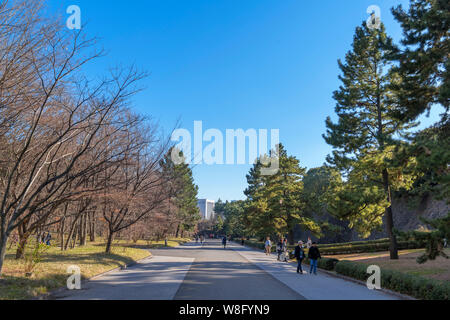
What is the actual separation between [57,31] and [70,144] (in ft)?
22.1

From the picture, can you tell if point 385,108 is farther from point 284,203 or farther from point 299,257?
point 284,203

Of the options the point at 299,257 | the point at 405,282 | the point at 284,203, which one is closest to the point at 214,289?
the point at 405,282

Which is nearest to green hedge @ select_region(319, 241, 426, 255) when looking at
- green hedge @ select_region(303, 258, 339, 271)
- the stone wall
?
the stone wall

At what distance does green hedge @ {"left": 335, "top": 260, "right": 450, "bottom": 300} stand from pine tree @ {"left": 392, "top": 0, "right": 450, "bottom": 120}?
19.8 ft

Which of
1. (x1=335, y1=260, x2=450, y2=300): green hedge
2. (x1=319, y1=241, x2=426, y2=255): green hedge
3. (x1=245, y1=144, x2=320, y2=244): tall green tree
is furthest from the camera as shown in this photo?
(x1=245, y1=144, x2=320, y2=244): tall green tree

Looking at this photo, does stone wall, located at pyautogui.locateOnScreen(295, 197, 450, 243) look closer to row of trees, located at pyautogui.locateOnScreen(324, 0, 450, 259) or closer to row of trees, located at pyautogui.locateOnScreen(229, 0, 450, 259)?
row of trees, located at pyautogui.locateOnScreen(229, 0, 450, 259)

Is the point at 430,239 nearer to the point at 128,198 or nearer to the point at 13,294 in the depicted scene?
the point at 13,294

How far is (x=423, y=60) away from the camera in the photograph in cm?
1116

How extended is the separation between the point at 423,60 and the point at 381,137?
3059 mm

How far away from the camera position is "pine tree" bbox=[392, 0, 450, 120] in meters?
11.1

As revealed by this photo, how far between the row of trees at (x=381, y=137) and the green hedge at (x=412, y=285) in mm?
1622

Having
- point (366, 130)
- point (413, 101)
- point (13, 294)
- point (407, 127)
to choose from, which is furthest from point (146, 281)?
point (407, 127)

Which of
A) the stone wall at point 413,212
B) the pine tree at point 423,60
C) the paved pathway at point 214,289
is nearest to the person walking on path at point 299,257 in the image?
the paved pathway at point 214,289

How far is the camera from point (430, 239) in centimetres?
904
